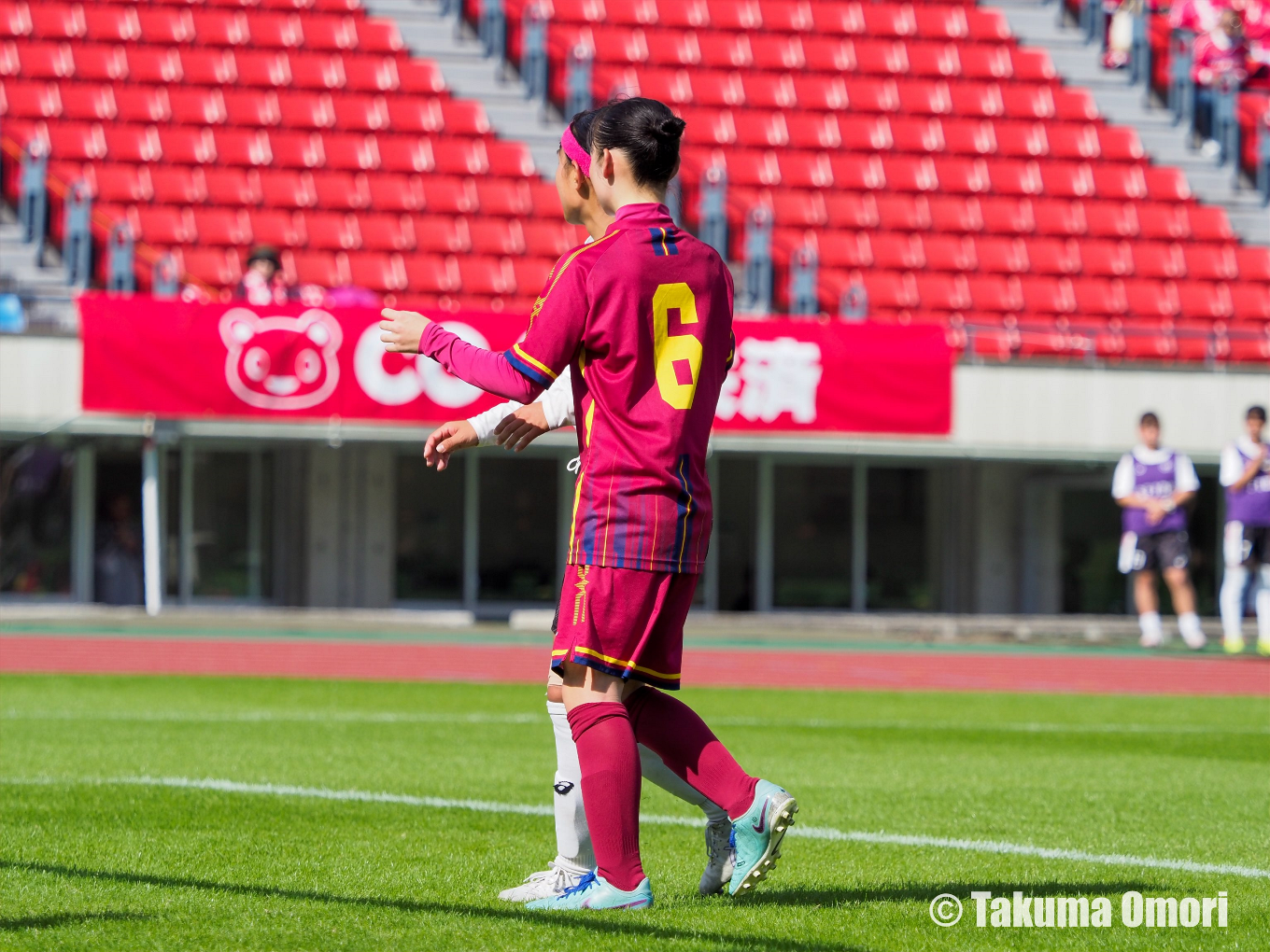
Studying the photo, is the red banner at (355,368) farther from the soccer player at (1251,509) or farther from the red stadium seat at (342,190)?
the soccer player at (1251,509)

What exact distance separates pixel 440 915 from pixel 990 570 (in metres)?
18.4

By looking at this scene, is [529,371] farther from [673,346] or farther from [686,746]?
[686,746]

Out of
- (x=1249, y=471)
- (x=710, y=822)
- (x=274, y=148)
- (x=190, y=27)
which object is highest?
(x=190, y=27)

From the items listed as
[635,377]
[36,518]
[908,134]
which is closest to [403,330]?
[635,377]

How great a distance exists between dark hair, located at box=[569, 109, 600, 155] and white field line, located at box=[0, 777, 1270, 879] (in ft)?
7.99

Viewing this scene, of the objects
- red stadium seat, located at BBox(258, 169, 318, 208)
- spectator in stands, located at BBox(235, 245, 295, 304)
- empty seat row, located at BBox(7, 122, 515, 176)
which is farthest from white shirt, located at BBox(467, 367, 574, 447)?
empty seat row, located at BBox(7, 122, 515, 176)

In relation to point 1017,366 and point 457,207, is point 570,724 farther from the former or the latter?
point 457,207

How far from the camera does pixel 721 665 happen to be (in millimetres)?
14672

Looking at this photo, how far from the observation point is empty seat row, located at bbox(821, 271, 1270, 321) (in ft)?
71.0

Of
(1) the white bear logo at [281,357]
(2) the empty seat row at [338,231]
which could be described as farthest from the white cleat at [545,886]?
(2) the empty seat row at [338,231]

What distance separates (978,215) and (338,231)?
26.2 feet

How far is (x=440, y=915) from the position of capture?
13.4 feet

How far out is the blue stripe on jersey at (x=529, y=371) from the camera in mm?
4125

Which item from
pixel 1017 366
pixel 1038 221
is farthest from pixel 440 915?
pixel 1038 221
